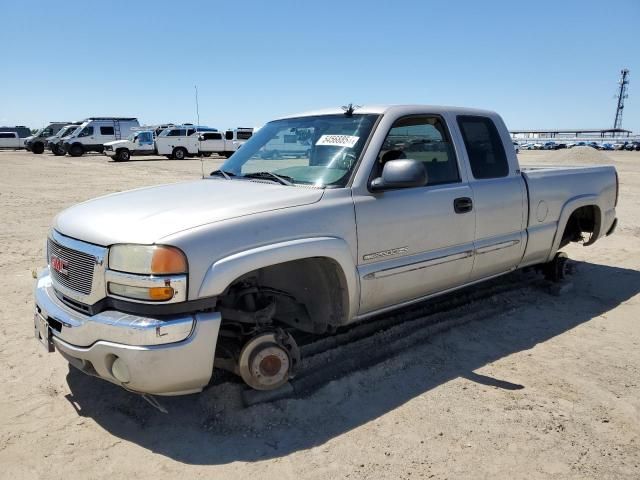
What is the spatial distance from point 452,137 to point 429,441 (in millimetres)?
2381

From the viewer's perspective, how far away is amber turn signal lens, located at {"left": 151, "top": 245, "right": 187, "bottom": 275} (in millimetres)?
2617

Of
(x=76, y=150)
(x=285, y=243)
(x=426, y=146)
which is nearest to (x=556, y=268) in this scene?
(x=426, y=146)

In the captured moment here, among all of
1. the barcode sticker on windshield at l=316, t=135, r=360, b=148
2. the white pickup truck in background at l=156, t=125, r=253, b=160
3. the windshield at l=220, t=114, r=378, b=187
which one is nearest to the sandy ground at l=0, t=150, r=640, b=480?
the windshield at l=220, t=114, r=378, b=187

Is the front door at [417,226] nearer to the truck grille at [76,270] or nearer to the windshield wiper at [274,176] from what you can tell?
the windshield wiper at [274,176]

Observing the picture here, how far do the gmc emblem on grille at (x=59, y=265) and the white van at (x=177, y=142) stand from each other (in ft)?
98.7

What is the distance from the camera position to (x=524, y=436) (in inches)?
114

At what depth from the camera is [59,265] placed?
3141 mm

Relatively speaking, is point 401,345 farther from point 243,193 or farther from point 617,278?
point 617,278

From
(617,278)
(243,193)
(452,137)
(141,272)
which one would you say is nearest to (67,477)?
(141,272)

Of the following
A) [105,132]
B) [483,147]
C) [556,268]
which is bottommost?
[556,268]

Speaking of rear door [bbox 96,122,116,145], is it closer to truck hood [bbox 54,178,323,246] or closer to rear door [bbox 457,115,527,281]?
truck hood [bbox 54,178,323,246]

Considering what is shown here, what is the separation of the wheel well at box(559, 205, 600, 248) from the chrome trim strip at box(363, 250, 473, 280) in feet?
7.38

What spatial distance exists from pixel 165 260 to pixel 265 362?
0.96m

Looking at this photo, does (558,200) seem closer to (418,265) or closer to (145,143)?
(418,265)
